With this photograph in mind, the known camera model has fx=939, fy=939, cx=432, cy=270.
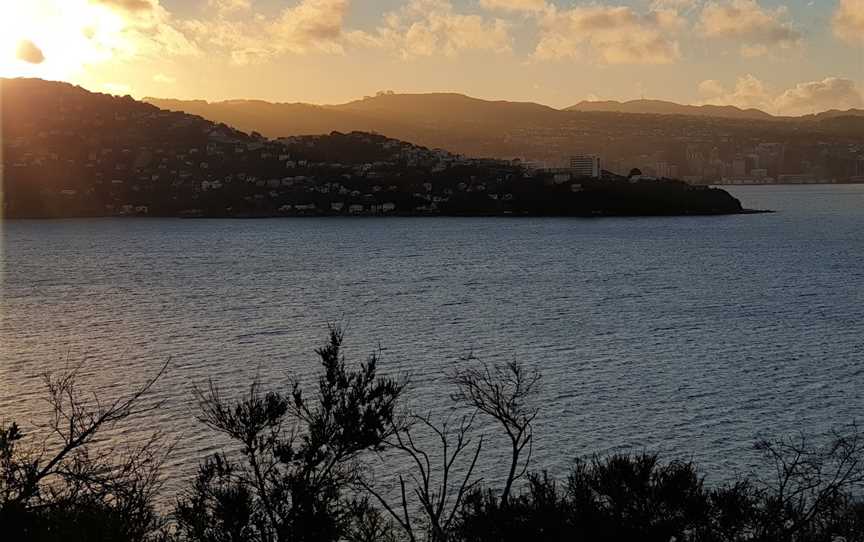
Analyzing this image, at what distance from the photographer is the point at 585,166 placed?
500 feet

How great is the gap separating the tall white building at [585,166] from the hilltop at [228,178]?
378 cm

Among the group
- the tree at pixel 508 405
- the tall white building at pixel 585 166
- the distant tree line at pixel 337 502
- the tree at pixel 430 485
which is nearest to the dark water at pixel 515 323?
the tree at pixel 508 405

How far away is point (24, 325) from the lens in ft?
127

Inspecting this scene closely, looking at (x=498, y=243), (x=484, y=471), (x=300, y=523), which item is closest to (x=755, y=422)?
(x=484, y=471)

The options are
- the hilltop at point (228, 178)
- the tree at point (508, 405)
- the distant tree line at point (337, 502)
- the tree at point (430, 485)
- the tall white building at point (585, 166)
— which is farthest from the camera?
the tall white building at point (585, 166)

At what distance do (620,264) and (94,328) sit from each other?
3861 centimetres

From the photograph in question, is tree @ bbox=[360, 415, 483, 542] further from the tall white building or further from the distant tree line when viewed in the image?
the tall white building

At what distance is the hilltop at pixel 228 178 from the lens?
12619 cm

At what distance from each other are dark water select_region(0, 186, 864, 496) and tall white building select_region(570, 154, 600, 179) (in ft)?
205

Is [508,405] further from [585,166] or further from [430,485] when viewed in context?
[585,166]

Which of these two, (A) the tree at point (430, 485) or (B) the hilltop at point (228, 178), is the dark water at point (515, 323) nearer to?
(A) the tree at point (430, 485)

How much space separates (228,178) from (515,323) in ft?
342

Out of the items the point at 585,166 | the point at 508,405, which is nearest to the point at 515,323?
the point at 508,405

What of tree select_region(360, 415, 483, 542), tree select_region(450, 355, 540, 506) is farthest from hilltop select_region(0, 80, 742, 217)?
tree select_region(360, 415, 483, 542)
